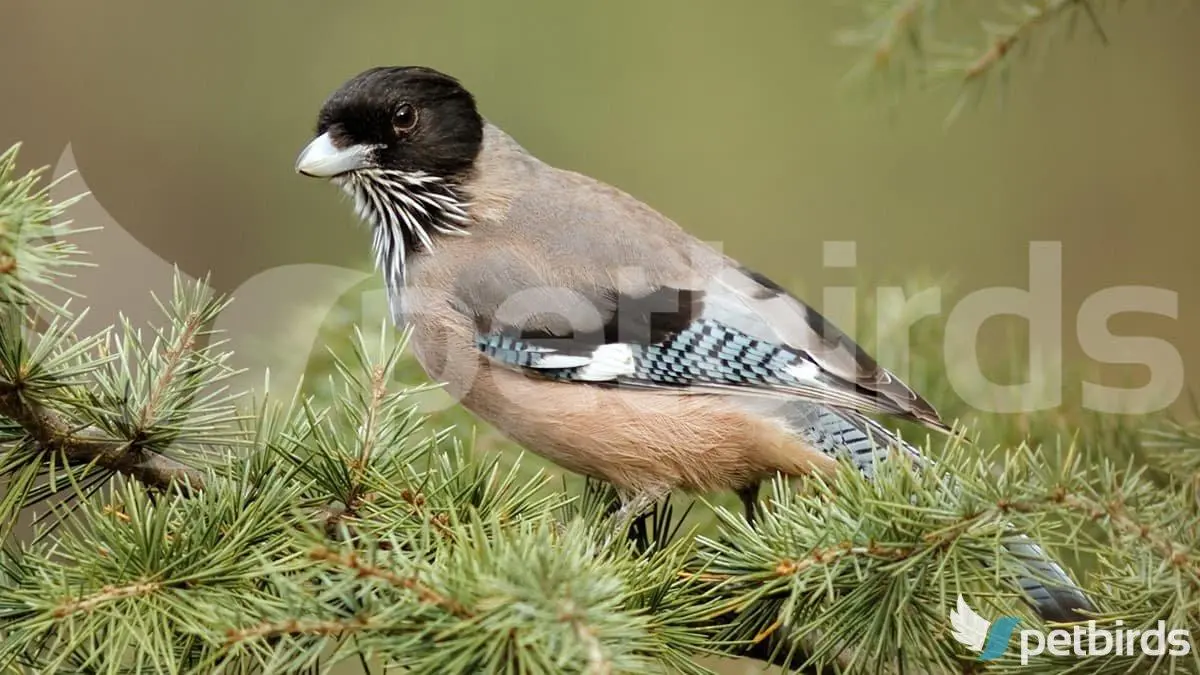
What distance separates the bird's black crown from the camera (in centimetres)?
244

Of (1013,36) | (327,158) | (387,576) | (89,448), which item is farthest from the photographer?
(327,158)

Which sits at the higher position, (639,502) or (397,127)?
(397,127)

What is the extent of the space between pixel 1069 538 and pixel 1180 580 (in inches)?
4.5

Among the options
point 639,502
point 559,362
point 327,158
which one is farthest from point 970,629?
point 327,158

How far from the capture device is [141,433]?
5.00 feet

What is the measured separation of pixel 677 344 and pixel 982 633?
92cm

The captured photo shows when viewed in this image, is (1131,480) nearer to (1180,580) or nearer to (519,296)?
(1180,580)

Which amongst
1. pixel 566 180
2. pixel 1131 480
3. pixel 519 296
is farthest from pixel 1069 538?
pixel 566 180

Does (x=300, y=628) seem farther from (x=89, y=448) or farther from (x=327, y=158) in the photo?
(x=327, y=158)

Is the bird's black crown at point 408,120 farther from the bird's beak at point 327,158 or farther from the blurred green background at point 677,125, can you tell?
the blurred green background at point 677,125

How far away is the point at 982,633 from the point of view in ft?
5.01

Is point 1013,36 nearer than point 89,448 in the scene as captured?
No

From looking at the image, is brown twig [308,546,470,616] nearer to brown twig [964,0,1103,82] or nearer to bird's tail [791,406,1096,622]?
bird's tail [791,406,1096,622]

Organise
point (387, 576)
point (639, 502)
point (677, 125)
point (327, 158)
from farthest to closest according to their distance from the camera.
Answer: point (677, 125) < point (327, 158) < point (639, 502) < point (387, 576)
